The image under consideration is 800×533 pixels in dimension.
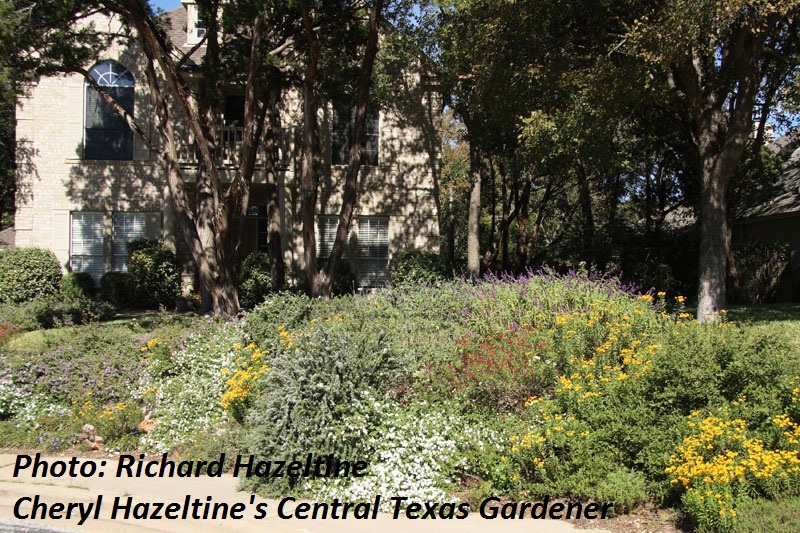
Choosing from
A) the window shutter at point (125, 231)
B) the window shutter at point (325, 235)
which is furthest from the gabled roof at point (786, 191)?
the window shutter at point (125, 231)

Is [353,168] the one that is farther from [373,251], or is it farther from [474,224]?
[474,224]

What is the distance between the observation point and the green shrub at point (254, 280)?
17656 millimetres

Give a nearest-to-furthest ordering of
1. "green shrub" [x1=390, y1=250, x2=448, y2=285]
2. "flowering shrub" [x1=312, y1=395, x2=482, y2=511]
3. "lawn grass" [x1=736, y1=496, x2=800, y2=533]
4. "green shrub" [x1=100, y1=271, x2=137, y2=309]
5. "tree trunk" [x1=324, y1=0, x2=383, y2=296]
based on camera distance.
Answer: "lawn grass" [x1=736, y1=496, x2=800, y2=533]
"flowering shrub" [x1=312, y1=395, x2=482, y2=511]
"tree trunk" [x1=324, y1=0, x2=383, y2=296]
"green shrub" [x1=100, y1=271, x2=137, y2=309]
"green shrub" [x1=390, y1=250, x2=448, y2=285]

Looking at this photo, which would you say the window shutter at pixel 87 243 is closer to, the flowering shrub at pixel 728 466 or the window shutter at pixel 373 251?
the window shutter at pixel 373 251

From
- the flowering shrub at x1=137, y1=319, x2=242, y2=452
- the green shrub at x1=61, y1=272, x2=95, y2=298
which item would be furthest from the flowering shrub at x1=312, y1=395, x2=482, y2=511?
the green shrub at x1=61, y1=272, x2=95, y2=298

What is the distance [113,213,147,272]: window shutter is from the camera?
755 inches

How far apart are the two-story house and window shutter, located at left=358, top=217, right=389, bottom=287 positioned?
3 cm

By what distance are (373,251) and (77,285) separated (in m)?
8.61

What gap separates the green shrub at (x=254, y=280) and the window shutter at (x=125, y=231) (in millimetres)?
3600

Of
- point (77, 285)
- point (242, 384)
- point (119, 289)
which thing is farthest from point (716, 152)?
point (77, 285)

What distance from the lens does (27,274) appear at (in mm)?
17781

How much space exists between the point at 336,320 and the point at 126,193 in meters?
13.6

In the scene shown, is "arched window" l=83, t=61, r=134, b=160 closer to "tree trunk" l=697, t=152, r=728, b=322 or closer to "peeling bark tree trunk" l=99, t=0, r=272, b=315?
"peeling bark tree trunk" l=99, t=0, r=272, b=315

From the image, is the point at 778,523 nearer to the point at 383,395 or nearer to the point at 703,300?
the point at 383,395
